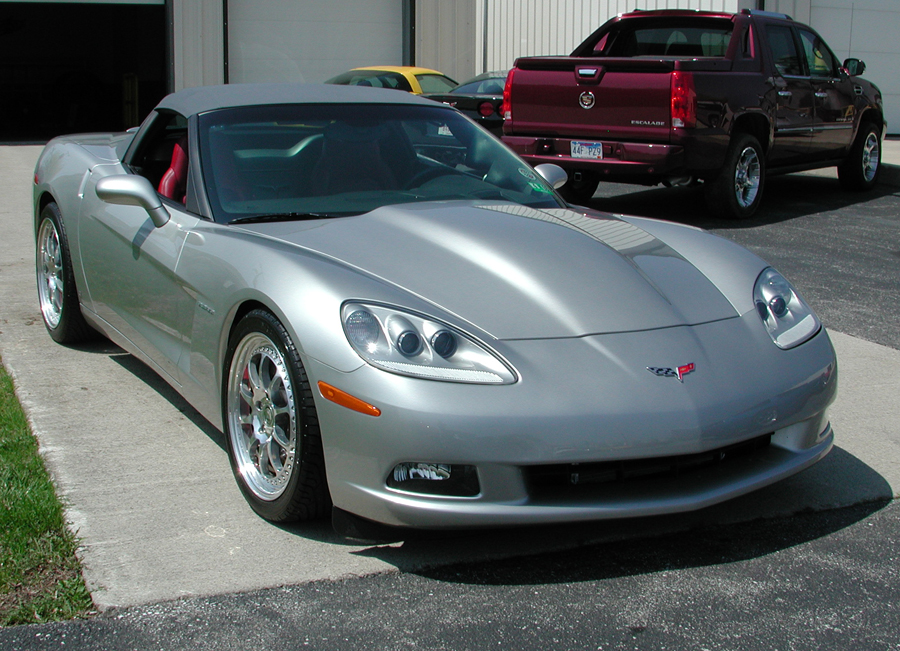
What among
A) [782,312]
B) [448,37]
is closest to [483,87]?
[448,37]

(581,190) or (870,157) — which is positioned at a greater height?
(870,157)

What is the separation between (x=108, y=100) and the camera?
26672 mm

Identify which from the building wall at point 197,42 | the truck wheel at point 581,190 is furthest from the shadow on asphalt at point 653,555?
the building wall at point 197,42

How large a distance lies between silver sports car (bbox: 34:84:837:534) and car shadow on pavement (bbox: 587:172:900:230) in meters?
5.82

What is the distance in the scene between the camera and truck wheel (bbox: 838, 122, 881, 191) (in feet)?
37.7

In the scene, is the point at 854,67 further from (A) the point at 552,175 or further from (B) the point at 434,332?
(B) the point at 434,332

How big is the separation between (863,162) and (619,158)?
158 inches

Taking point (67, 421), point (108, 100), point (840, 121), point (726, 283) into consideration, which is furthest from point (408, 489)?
point (108, 100)

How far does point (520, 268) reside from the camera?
326cm

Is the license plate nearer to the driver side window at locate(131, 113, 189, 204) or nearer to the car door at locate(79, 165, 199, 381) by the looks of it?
the driver side window at locate(131, 113, 189, 204)

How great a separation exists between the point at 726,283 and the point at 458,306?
1007 mm

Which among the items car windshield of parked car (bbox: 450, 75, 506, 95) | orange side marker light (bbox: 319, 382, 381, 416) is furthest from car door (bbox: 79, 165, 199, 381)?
car windshield of parked car (bbox: 450, 75, 506, 95)

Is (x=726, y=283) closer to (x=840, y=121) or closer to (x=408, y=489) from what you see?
(x=408, y=489)

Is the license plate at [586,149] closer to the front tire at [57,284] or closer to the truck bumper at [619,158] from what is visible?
the truck bumper at [619,158]
